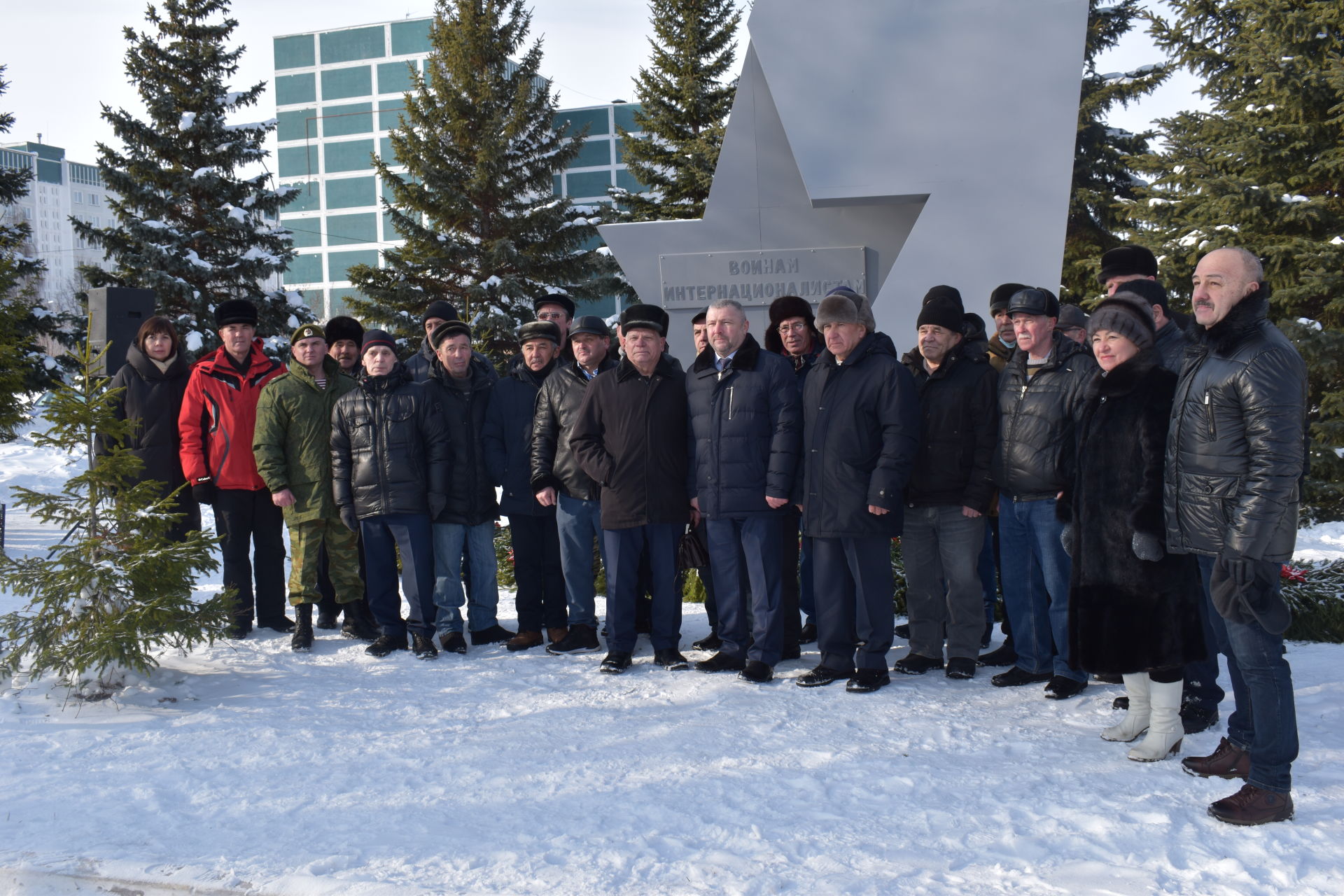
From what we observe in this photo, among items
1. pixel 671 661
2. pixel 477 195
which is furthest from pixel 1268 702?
pixel 477 195

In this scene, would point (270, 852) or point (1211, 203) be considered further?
point (1211, 203)

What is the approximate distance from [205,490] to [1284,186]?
12.9 m

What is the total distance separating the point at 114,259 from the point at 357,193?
42.0 metres

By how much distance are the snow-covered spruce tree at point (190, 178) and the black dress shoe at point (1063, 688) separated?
16.1 meters

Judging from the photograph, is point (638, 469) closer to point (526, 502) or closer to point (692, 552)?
point (692, 552)

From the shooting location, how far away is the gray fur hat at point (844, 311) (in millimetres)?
5219

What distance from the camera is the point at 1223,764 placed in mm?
3812

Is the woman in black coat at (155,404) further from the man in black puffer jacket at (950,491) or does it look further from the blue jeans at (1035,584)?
the blue jeans at (1035,584)

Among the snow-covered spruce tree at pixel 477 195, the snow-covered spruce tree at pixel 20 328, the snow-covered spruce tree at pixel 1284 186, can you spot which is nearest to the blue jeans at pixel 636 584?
the snow-covered spruce tree at pixel 20 328

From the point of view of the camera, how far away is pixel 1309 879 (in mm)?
3016

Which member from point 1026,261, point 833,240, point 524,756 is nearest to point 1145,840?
point 524,756

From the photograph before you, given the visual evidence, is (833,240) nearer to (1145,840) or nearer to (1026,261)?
(1026,261)

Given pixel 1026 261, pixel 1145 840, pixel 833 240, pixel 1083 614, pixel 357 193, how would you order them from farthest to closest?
pixel 357 193 → pixel 833 240 → pixel 1026 261 → pixel 1083 614 → pixel 1145 840

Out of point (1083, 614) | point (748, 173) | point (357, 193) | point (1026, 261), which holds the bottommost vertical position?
point (1083, 614)
